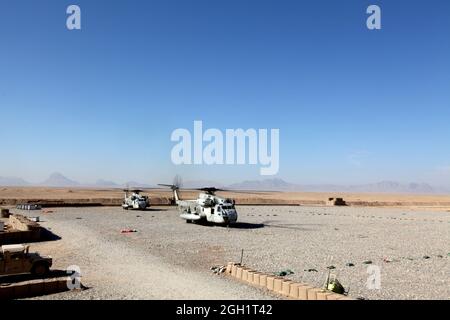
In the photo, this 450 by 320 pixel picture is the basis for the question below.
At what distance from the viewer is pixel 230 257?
17.7m

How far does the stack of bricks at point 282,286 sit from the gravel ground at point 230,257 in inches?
18.3

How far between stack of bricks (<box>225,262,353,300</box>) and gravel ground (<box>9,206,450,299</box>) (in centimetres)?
46

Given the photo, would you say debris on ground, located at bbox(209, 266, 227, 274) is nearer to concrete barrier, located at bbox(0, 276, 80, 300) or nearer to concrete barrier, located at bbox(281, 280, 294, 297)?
concrete barrier, located at bbox(281, 280, 294, 297)

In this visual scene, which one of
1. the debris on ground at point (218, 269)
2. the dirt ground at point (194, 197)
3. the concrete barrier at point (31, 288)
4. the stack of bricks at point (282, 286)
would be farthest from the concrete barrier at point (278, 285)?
the dirt ground at point (194, 197)

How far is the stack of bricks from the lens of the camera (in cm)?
975

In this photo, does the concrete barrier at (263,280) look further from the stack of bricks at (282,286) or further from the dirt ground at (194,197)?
the dirt ground at (194,197)

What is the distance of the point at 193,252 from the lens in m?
18.8

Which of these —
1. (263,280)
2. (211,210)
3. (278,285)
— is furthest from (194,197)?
(278,285)

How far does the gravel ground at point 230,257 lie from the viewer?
11875mm

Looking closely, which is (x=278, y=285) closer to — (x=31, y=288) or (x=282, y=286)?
(x=282, y=286)

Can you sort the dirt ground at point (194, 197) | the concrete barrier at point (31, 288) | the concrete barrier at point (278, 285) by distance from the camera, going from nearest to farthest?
the concrete barrier at point (31, 288)
the concrete barrier at point (278, 285)
the dirt ground at point (194, 197)
